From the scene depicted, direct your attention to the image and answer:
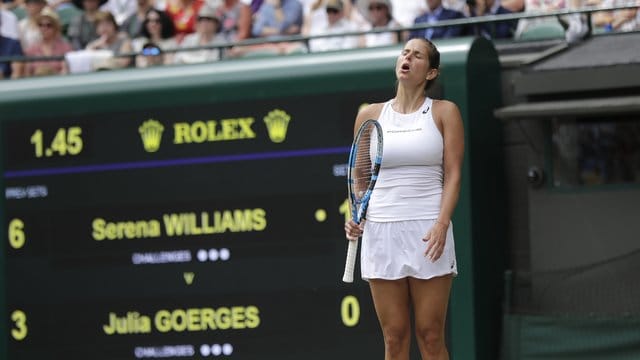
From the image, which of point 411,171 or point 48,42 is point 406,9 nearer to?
point 48,42

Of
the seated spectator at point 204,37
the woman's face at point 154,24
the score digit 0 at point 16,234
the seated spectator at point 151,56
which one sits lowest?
the score digit 0 at point 16,234

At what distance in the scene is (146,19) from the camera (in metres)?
12.3

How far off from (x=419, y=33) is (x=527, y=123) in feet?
4.07

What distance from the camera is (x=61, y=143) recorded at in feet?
33.9

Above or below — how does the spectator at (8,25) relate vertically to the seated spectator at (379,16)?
above

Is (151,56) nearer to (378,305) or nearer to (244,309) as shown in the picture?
(244,309)

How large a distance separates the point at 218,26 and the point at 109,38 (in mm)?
963

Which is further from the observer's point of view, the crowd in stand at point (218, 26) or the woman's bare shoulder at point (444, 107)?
the crowd in stand at point (218, 26)

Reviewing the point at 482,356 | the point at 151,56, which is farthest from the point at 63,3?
the point at 482,356

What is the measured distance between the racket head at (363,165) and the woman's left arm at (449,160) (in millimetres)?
274

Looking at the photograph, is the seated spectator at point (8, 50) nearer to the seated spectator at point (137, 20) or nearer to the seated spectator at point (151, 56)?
the seated spectator at point (137, 20)

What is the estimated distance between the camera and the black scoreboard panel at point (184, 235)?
9477mm

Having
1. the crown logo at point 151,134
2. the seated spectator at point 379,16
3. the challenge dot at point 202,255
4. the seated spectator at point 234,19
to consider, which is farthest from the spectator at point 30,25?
the challenge dot at point 202,255

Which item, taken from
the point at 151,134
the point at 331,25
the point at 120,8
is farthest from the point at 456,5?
the point at 120,8
